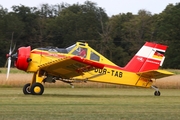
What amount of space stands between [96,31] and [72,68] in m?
45.2

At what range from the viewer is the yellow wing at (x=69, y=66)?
1884cm

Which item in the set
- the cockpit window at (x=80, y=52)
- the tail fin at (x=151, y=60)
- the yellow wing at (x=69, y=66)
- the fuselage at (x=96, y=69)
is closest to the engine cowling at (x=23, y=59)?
the fuselage at (x=96, y=69)

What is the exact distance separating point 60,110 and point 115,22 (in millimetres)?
60513

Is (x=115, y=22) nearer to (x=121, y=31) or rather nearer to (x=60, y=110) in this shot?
(x=121, y=31)

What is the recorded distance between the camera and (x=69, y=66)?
64.2 ft

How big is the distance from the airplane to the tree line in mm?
33782

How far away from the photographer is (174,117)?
1150 cm

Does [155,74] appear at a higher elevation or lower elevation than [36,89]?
higher

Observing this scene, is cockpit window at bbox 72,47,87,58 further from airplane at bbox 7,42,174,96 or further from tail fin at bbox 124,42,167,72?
tail fin at bbox 124,42,167,72

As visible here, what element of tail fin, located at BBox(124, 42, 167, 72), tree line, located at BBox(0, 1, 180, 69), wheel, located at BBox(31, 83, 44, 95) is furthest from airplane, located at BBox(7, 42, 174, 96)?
tree line, located at BBox(0, 1, 180, 69)

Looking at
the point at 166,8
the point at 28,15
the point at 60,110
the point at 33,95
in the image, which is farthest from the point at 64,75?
the point at 166,8

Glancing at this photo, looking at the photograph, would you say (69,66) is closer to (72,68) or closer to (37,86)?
(72,68)

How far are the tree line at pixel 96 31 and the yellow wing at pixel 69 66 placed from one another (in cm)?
3431

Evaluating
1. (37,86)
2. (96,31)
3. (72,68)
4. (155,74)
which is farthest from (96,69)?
(96,31)
